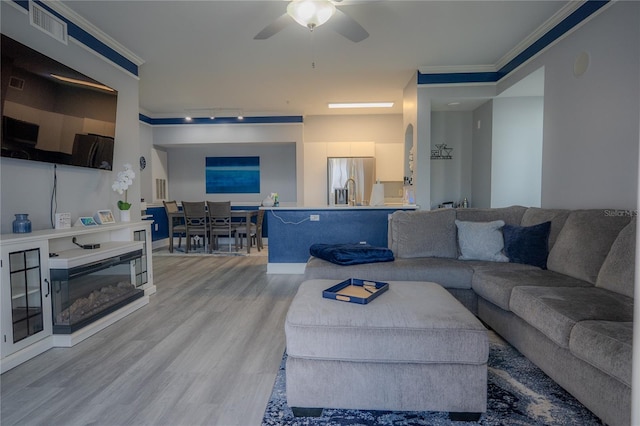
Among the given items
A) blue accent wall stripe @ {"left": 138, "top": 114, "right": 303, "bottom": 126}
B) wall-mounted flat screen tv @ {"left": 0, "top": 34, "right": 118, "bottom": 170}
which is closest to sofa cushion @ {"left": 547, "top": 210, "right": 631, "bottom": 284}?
wall-mounted flat screen tv @ {"left": 0, "top": 34, "right": 118, "bottom": 170}

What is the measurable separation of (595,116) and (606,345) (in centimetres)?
218

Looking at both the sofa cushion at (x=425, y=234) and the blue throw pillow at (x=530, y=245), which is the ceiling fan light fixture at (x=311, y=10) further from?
the blue throw pillow at (x=530, y=245)

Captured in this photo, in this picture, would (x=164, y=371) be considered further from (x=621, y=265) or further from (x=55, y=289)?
(x=621, y=265)

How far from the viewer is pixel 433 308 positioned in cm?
170

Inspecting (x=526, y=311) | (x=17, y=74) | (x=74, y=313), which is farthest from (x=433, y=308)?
(x=17, y=74)

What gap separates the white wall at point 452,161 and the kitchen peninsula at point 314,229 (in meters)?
1.39

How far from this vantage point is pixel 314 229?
4555 millimetres

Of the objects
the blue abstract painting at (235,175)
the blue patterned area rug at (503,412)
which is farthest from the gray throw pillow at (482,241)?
the blue abstract painting at (235,175)

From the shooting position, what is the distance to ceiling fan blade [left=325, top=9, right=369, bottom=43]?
2.45 metres

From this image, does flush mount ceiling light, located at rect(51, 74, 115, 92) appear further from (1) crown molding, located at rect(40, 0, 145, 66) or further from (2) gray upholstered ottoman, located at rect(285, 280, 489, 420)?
(2) gray upholstered ottoman, located at rect(285, 280, 489, 420)

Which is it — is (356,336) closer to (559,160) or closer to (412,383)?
(412,383)

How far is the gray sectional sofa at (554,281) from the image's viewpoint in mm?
1453

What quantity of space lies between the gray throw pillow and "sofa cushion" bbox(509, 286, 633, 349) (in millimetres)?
899

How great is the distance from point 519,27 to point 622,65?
1.21m
